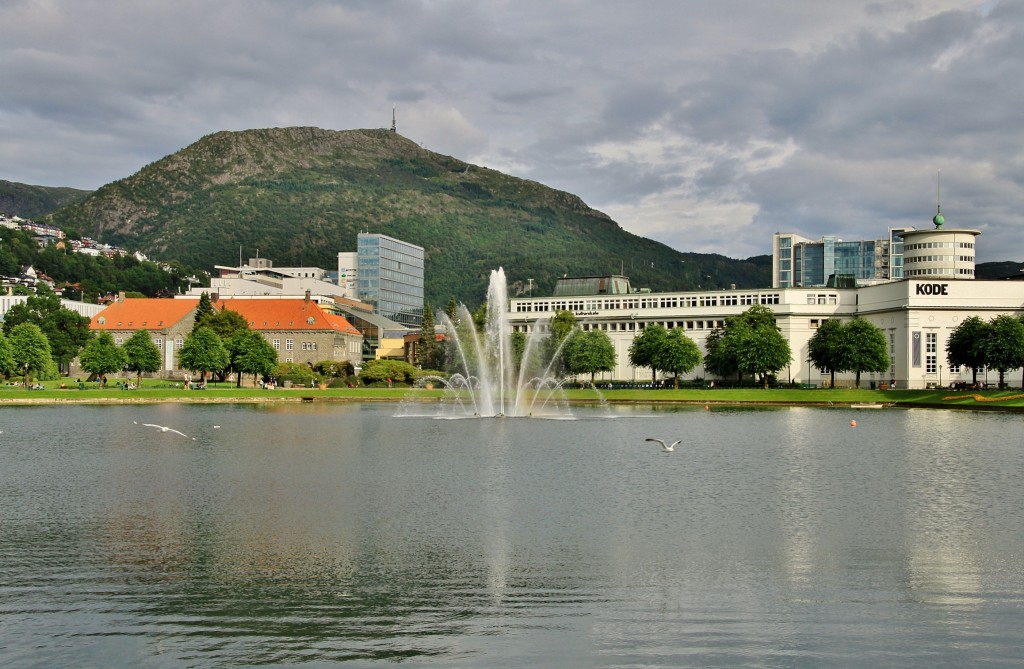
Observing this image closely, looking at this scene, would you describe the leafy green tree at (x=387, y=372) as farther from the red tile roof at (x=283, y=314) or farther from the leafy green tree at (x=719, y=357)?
the leafy green tree at (x=719, y=357)

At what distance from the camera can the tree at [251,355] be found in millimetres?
126375

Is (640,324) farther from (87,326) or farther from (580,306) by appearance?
(87,326)

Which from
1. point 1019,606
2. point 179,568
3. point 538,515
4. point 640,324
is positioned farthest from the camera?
point 640,324

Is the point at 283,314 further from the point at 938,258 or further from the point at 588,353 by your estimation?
the point at 938,258

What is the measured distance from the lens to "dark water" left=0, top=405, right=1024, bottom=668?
18.3 meters

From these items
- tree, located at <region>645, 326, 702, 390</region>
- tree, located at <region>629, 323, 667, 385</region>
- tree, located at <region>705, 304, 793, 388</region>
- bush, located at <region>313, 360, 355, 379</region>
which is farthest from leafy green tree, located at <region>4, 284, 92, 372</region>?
tree, located at <region>705, 304, 793, 388</region>

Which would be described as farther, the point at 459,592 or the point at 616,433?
the point at 616,433

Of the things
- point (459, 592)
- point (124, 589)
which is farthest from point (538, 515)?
point (124, 589)

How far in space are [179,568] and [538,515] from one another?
37.0ft

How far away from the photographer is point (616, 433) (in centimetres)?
6253

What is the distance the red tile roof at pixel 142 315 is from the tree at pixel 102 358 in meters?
31.6

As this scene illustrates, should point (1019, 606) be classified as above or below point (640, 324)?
below

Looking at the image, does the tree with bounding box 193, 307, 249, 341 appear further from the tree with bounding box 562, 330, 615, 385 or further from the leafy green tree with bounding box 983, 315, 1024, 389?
the leafy green tree with bounding box 983, 315, 1024, 389

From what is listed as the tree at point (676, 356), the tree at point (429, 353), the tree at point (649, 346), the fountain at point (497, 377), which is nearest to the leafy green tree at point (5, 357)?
the fountain at point (497, 377)
